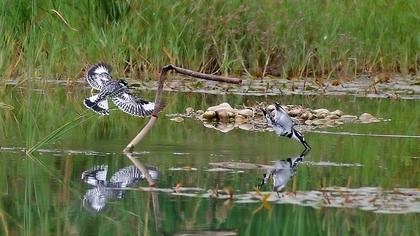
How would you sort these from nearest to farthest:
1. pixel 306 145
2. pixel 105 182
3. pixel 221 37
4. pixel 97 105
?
pixel 105 182
pixel 97 105
pixel 306 145
pixel 221 37

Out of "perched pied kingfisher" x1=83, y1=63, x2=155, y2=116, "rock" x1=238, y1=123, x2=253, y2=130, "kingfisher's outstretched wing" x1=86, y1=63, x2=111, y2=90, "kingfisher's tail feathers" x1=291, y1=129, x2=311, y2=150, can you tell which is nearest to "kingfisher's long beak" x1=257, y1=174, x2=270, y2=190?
"perched pied kingfisher" x1=83, y1=63, x2=155, y2=116

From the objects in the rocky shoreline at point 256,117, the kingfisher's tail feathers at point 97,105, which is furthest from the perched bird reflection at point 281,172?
the rocky shoreline at point 256,117

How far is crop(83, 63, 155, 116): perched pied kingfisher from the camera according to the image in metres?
6.43

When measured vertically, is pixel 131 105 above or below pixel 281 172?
above

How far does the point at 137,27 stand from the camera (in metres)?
10.9

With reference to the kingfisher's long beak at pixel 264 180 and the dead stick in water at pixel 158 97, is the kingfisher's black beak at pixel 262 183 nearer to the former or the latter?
the kingfisher's long beak at pixel 264 180

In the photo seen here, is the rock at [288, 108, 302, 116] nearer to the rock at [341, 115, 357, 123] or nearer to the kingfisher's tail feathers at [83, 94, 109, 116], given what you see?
the rock at [341, 115, 357, 123]

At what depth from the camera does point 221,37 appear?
445 inches

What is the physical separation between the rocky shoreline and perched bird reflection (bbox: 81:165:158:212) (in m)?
2.37

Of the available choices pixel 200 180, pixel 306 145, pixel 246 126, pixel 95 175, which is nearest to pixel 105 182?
pixel 95 175

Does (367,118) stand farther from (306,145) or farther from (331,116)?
(306,145)

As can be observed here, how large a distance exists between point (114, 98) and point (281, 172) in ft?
3.38

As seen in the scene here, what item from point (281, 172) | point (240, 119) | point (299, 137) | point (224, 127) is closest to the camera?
point (281, 172)

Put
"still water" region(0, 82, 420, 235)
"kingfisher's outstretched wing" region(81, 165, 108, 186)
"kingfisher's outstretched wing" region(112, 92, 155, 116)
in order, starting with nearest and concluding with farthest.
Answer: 1. "still water" region(0, 82, 420, 235)
2. "kingfisher's outstretched wing" region(81, 165, 108, 186)
3. "kingfisher's outstretched wing" region(112, 92, 155, 116)
